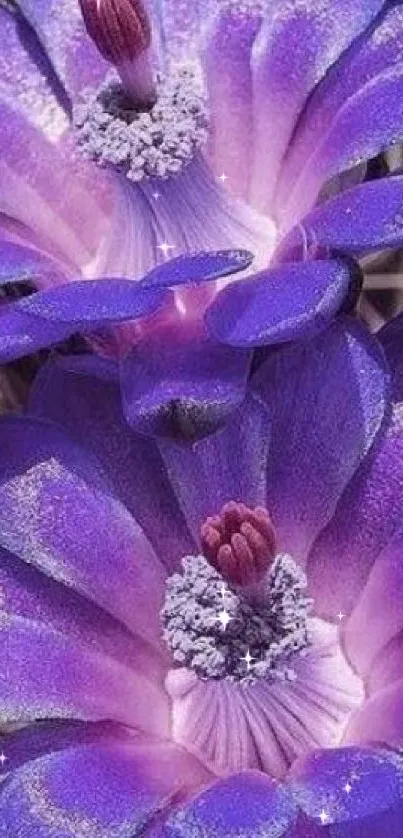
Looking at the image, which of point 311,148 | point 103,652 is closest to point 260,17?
point 311,148

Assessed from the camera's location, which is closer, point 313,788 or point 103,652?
point 313,788

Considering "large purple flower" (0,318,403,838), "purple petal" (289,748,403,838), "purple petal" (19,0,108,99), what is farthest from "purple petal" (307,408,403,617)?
"purple petal" (19,0,108,99)

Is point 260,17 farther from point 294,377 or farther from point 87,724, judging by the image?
point 87,724

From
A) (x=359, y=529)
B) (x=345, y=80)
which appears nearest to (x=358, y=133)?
(x=345, y=80)

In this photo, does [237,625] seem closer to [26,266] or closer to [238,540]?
[238,540]

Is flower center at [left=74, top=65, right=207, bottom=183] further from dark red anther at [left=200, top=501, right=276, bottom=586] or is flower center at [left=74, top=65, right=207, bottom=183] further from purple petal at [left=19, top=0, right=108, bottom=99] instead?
dark red anther at [left=200, top=501, right=276, bottom=586]

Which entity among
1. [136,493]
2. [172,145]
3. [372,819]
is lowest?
[372,819]
